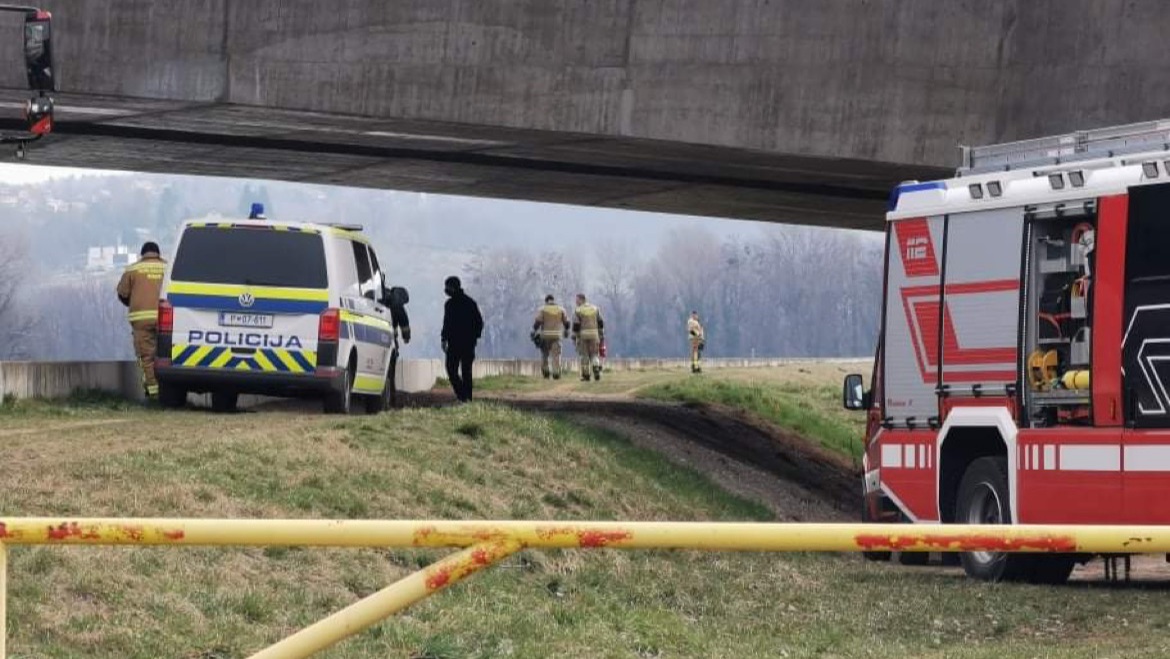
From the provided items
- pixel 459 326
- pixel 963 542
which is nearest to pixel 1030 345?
pixel 963 542

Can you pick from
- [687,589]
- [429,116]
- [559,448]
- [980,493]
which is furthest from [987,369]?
[429,116]

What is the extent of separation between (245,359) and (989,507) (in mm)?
9549

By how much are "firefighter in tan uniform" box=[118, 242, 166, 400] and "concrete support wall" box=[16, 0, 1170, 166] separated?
210cm

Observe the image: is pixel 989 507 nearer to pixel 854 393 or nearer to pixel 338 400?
pixel 854 393

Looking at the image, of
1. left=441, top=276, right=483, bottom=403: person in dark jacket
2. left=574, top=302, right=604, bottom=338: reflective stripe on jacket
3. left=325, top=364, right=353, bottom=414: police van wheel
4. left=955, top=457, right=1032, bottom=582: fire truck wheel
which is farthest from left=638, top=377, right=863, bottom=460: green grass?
left=955, top=457, right=1032, bottom=582: fire truck wheel

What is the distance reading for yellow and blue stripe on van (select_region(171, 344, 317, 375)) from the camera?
24.1 meters

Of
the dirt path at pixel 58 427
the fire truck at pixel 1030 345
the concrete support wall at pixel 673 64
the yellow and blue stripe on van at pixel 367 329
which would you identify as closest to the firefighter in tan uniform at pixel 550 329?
the yellow and blue stripe on van at pixel 367 329

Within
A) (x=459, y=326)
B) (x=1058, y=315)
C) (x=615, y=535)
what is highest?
(x=1058, y=315)

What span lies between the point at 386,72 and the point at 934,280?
33.1 ft

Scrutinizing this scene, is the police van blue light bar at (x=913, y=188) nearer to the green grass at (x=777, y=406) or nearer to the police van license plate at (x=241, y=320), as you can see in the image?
the police van license plate at (x=241, y=320)

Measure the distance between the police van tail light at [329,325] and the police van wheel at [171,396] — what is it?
1.95m

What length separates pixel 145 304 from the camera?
26.2m

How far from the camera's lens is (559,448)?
2578 cm

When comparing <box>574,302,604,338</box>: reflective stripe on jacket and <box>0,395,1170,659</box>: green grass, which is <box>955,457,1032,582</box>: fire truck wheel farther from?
<box>574,302,604,338</box>: reflective stripe on jacket
